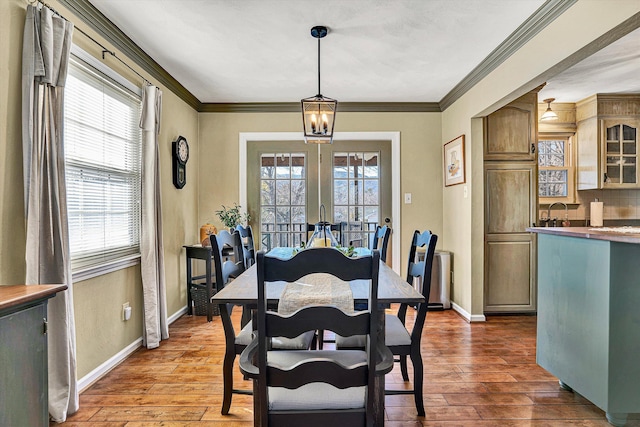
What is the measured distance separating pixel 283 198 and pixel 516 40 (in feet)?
9.95

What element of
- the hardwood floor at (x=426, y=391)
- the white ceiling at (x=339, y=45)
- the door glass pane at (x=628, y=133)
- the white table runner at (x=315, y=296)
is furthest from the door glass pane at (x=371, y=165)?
the white table runner at (x=315, y=296)

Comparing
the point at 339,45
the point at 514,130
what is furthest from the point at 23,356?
the point at 514,130

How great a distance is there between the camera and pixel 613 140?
461 cm

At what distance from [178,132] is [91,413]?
2.82m

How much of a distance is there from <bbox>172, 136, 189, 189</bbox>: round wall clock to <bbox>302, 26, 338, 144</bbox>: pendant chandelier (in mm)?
1836

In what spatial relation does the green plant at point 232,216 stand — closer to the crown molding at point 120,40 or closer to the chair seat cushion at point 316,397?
the crown molding at point 120,40

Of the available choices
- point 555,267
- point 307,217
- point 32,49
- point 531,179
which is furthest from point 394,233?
point 32,49

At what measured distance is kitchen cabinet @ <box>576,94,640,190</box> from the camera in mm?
4559

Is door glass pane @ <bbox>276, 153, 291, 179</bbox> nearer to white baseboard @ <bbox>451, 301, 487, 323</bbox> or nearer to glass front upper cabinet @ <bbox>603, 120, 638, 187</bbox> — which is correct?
white baseboard @ <bbox>451, 301, 487, 323</bbox>

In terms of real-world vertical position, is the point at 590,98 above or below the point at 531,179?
above

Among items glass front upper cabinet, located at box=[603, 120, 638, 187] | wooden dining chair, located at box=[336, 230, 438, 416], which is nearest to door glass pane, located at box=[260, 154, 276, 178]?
wooden dining chair, located at box=[336, 230, 438, 416]

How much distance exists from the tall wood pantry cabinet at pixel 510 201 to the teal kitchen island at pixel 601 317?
5.49 ft

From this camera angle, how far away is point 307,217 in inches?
194

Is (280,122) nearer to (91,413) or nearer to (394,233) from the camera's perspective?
(394,233)
